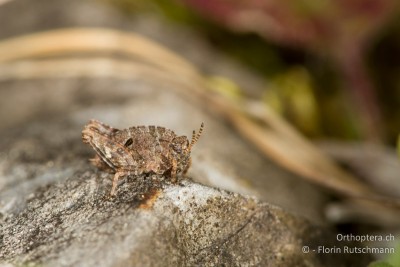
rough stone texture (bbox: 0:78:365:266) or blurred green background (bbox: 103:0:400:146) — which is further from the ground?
blurred green background (bbox: 103:0:400:146)

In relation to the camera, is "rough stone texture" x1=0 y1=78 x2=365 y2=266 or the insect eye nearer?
"rough stone texture" x1=0 y1=78 x2=365 y2=266

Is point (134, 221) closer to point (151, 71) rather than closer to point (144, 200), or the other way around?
point (144, 200)

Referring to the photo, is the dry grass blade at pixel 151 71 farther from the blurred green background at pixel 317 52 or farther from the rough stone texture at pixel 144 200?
the blurred green background at pixel 317 52

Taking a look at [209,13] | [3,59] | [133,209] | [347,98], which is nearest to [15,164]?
[133,209]

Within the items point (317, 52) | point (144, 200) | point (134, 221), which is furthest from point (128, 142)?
point (317, 52)

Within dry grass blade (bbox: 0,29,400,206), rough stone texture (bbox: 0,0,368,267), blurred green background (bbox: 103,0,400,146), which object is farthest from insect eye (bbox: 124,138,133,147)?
blurred green background (bbox: 103,0,400,146)

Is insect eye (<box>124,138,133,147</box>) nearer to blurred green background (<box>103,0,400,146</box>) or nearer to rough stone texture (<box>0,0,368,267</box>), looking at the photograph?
rough stone texture (<box>0,0,368,267</box>)

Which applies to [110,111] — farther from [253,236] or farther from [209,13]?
[253,236]

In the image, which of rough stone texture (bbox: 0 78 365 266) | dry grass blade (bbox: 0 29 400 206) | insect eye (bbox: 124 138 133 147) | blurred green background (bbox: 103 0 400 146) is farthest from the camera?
blurred green background (bbox: 103 0 400 146)

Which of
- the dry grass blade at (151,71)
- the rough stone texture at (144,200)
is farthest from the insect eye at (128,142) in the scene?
the dry grass blade at (151,71)
